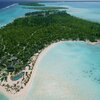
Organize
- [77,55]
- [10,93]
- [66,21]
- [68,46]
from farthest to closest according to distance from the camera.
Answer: [66,21] < [68,46] < [77,55] < [10,93]

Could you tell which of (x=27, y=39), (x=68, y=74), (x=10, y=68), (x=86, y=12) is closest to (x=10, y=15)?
(x=86, y=12)

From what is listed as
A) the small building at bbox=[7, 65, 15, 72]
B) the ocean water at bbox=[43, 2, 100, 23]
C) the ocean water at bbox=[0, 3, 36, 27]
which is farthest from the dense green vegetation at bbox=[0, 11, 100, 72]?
the ocean water at bbox=[43, 2, 100, 23]

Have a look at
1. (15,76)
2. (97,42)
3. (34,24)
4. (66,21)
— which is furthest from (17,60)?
(66,21)

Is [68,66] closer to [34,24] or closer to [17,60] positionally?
[17,60]

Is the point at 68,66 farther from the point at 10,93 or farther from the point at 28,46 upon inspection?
the point at 10,93

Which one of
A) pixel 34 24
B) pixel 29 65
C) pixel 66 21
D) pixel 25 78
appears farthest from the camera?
pixel 66 21

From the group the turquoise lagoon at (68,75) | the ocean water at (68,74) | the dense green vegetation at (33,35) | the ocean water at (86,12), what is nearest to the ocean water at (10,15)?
the dense green vegetation at (33,35)

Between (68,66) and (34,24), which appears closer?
(68,66)
